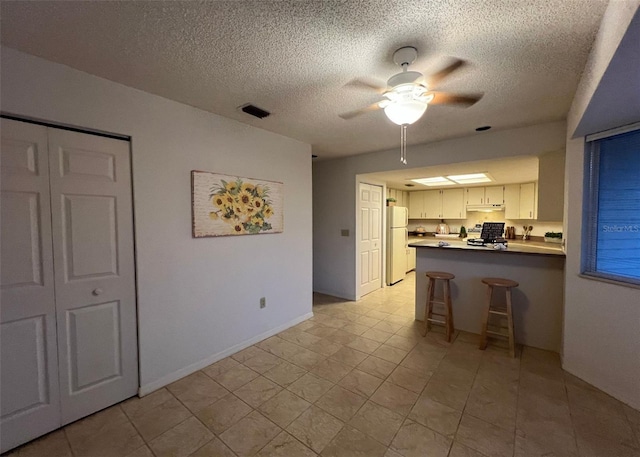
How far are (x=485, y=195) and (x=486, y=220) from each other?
627mm

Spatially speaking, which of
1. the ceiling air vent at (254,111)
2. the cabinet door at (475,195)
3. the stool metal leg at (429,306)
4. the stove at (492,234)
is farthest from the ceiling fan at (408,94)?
the cabinet door at (475,195)

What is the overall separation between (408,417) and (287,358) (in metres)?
1.25

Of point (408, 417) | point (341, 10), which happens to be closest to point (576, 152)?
point (341, 10)

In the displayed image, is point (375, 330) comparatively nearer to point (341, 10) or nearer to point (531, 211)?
point (341, 10)

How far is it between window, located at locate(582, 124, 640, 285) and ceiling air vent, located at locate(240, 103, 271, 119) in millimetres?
2864

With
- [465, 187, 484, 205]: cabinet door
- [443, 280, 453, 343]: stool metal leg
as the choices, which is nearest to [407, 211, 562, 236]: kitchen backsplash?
[465, 187, 484, 205]: cabinet door

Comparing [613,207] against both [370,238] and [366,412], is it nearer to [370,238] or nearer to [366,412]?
[366,412]

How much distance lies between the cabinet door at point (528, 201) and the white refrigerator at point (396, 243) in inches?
86.8

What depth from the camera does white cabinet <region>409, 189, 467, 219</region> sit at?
6.10 m

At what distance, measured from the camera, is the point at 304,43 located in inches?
61.2

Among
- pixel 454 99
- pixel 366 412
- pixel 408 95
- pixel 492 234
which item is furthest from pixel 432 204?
pixel 366 412

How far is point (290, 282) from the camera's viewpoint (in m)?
3.44

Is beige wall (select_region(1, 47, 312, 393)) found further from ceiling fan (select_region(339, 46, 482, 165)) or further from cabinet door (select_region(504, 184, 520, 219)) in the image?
cabinet door (select_region(504, 184, 520, 219))

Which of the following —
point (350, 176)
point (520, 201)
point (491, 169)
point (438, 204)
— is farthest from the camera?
point (438, 204)
